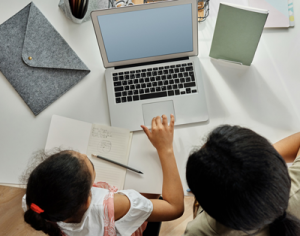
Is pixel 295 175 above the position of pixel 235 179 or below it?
below

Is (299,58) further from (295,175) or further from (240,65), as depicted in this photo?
(295,175)

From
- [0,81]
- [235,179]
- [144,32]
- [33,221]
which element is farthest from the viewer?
[0,81]

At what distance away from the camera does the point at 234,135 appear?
17.9 inches

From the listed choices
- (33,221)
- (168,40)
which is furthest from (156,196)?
(168,40)

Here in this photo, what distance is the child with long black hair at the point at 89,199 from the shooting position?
53 cm

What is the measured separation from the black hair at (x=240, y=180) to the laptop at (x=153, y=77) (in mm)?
273

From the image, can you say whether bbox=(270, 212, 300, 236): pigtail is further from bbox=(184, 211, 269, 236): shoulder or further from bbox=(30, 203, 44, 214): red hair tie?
bbox=(30, 203, 44, 214): red hair tie

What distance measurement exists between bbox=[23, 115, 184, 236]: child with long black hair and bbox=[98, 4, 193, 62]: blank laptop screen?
0.21 meters

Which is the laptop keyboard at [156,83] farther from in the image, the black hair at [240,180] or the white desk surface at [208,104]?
the black hair at [240,180]

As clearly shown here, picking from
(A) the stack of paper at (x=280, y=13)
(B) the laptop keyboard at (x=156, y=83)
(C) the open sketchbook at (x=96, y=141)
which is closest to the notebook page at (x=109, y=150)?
(C) the open sketchbook at (x=96, y=141)

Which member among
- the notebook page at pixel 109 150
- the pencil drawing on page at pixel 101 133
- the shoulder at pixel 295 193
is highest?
the pencil drawing on page at pixel 101 133

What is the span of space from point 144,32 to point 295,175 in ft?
1.79

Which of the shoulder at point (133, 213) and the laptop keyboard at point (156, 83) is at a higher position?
the laptop keyboard at point (156, 83)

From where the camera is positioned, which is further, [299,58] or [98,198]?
[299,58]
